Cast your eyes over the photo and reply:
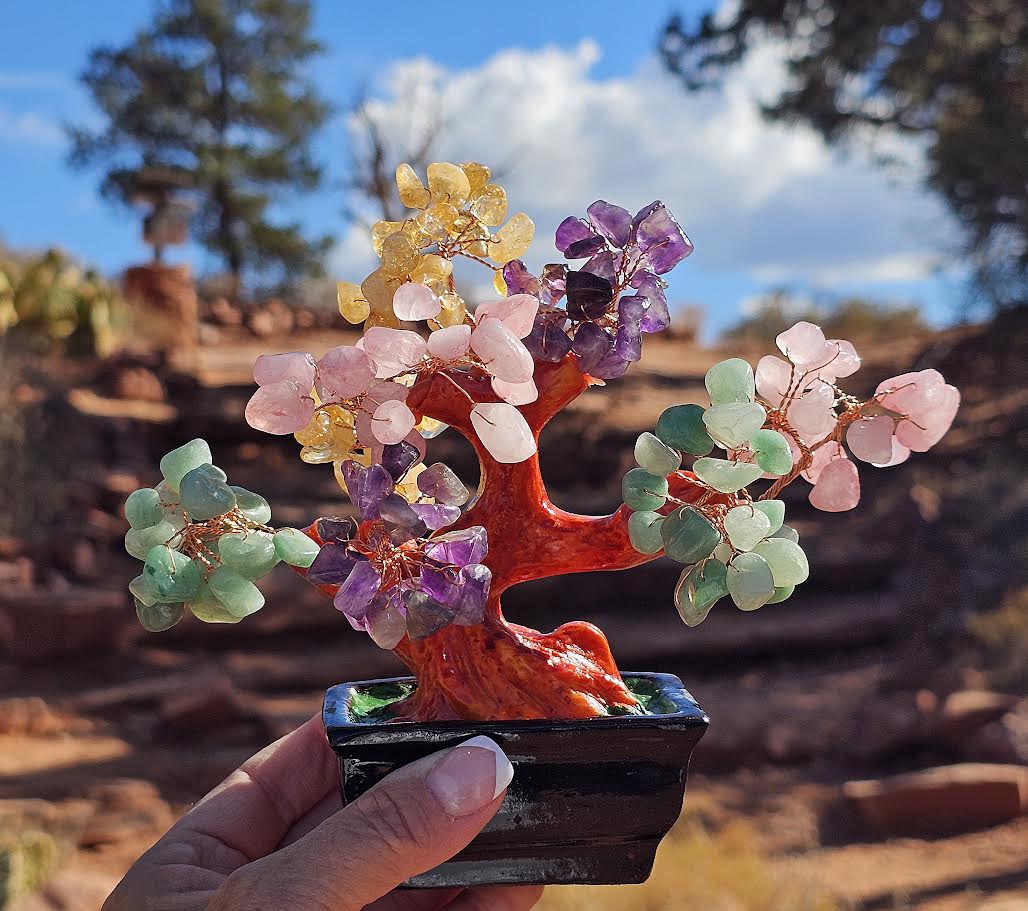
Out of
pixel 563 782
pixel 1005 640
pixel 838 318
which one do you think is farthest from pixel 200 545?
pixel 838 318

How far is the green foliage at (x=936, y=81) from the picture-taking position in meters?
8.08

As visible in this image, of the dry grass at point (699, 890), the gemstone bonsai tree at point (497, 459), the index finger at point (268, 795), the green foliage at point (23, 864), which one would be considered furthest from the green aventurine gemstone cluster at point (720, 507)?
the green foliage at point (23, 864)

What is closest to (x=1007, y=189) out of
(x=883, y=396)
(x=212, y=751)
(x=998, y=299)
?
(x=998, y=299)

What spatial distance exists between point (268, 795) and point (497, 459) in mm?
720

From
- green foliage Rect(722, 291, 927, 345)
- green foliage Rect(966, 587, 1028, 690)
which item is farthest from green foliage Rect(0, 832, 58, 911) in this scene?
green foliage Rect(722, 291, 927, 345)

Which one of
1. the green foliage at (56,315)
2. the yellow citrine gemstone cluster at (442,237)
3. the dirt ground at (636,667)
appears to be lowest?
the dirt ground at (636,667)

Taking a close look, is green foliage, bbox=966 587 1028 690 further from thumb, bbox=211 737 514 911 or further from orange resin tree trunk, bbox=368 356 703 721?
thumb, bbox=211 737 514 911

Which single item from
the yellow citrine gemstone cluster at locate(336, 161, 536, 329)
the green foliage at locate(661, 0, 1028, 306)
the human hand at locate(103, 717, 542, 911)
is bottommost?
the human hand at locate(103, 717, 542, 911)

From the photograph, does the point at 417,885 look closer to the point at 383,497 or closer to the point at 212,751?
the point at 383,497

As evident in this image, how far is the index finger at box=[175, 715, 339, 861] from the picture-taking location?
1376 millimetres

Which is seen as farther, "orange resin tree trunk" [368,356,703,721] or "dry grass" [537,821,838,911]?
"dry grass" [537,821,838,911]

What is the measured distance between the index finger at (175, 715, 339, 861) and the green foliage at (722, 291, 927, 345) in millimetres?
11752

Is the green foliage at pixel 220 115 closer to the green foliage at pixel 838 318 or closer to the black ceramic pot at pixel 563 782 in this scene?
the green foliage at pixel 838 318

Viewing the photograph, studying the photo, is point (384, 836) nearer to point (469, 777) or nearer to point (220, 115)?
point (469, 777)
